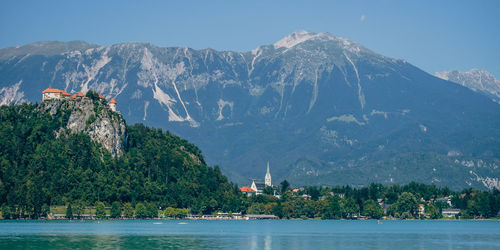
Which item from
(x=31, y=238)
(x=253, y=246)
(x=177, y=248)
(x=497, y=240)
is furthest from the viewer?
(x=497, y=240)

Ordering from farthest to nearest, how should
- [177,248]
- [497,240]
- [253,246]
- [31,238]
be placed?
[497,240]
[31,238]
[253,246]
[177,248]

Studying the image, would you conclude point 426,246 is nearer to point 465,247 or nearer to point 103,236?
point 465,247

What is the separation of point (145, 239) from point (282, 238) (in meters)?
25.1

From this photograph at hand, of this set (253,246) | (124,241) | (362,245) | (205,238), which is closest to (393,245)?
(362,245)

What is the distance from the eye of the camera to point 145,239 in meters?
128

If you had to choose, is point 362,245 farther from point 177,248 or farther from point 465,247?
point 177,248

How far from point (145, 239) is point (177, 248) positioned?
2061cm

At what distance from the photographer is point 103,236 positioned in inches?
5261

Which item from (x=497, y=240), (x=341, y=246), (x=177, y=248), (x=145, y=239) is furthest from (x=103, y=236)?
(x=497, y=240)

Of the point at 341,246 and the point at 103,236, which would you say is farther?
the point at 103,236

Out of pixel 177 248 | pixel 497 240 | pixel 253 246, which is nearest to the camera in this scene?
pixel 177 248

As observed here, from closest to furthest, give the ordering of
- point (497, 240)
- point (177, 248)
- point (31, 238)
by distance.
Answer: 1. point (177, 248)
2. point (31, 238)
3. point (497, 240)

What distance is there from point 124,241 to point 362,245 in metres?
36.6

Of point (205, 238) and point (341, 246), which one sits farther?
point (205, 238)
